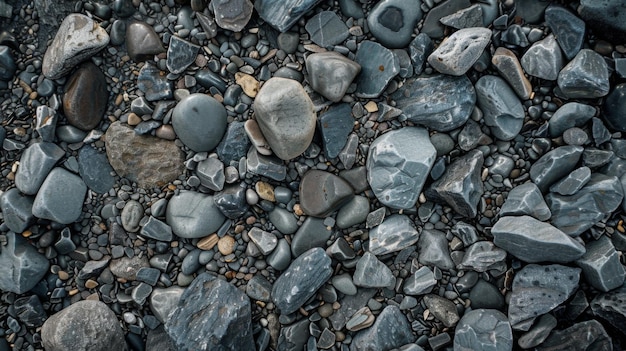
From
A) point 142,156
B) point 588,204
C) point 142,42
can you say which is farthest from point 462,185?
point 142,42

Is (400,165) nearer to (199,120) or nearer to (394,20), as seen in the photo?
(394,20)

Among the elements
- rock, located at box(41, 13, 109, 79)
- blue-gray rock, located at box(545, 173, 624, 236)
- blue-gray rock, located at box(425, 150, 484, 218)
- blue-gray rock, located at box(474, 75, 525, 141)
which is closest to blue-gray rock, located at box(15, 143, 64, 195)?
rock, located at box(41, 13, 109, 79)

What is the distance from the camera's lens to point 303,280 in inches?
79.0

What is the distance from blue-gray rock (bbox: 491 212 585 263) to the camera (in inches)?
73.3

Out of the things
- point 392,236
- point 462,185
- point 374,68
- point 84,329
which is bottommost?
point 84,329

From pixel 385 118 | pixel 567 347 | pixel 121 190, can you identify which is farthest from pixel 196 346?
pixel 567 347

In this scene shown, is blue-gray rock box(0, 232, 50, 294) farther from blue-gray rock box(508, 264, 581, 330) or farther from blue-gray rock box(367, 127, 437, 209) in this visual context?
blue-gray rock box(508, 264, 581, 330)

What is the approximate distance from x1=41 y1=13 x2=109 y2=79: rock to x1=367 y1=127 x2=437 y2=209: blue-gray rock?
129cm

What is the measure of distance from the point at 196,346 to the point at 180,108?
1008 millimetres

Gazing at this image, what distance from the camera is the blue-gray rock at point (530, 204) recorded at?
76.1 inches

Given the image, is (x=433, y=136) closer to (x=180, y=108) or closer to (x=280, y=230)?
(x=280, y=230)

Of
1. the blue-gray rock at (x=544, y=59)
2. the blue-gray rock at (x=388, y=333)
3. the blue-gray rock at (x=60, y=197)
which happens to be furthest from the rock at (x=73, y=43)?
the blue-gray rock at (x=544, y=59)

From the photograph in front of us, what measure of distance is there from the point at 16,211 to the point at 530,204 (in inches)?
86.1

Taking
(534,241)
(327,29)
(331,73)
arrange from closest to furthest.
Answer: (534,241) → (331,73) → (327,29)
